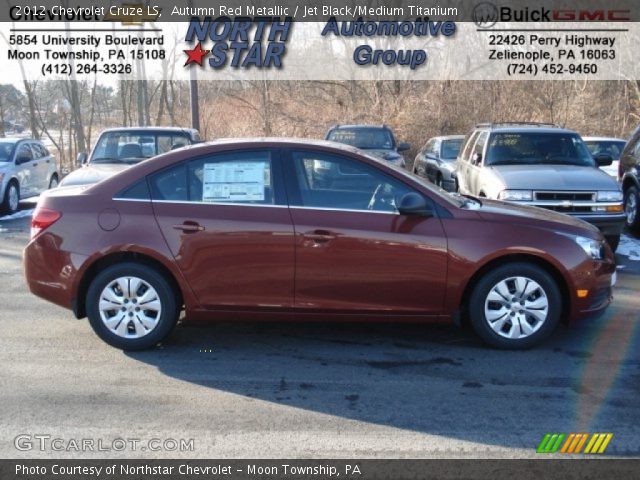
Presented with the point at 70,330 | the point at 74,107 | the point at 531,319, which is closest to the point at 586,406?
the point at 531,319

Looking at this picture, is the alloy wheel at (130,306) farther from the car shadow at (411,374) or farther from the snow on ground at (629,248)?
the snow on ground at (629,248)

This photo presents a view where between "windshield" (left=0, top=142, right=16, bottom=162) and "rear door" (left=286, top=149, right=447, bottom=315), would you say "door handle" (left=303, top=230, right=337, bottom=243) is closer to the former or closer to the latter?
"rear door" (left=286, top=149, right=447, bottom=315)

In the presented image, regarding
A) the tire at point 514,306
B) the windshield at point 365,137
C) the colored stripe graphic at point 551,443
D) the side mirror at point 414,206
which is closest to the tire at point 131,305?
the side mirror at point 414,206

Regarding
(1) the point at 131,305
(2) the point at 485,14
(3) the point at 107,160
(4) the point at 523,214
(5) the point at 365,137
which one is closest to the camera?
(1) the point at 131,305

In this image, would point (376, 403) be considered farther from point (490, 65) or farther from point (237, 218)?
point (490, 65)

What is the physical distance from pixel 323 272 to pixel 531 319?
1.78m

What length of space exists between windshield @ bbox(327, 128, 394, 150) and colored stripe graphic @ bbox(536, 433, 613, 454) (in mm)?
11874

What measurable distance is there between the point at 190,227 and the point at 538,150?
21.2ft

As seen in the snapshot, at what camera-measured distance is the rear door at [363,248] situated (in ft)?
17.2

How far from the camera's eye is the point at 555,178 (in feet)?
28.9

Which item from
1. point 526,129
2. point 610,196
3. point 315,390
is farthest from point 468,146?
point 315,390

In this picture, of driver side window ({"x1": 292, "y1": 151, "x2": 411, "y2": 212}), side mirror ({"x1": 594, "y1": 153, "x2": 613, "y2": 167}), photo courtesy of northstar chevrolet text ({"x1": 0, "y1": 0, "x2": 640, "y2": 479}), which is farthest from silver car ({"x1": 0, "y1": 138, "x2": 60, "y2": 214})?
side mirror ({"x1": 594, "y1": 153, "x2": 613, "y2": 167})

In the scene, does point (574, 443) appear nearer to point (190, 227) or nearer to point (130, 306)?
point (190, 227)

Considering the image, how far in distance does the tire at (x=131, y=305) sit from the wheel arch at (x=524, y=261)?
242cm
